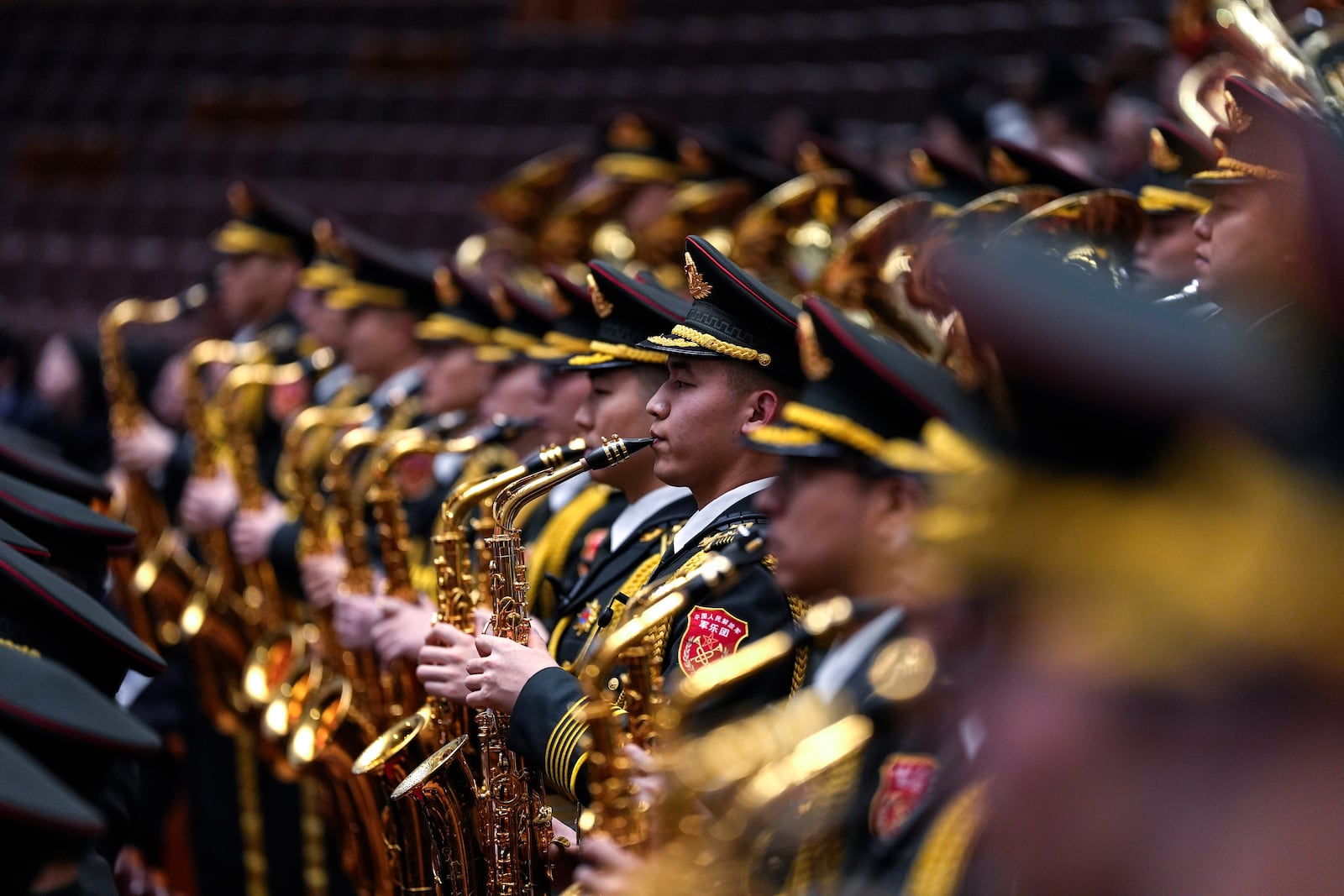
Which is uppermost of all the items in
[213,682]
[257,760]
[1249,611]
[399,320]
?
[1249,611]

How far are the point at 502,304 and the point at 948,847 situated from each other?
3542 millimetres

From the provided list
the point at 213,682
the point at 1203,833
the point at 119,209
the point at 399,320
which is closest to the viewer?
the point at 1203,833

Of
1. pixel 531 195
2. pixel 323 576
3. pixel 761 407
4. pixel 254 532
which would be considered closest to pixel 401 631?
pixel 323 576

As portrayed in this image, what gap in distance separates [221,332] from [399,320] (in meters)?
2.34

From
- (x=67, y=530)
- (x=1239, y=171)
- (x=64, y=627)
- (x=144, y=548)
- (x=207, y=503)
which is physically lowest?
(x=144, y=548)

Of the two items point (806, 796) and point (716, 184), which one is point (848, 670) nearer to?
point (806, 796)

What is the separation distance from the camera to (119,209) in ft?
42.1

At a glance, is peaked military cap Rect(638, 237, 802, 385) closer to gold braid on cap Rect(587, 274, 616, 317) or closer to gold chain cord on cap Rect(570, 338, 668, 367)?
gold chain cord on cap Rect(570, 338, 668, 367)

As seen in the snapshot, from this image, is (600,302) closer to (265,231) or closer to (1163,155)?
(1163,155)

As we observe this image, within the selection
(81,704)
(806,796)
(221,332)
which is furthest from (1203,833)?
(221,332)

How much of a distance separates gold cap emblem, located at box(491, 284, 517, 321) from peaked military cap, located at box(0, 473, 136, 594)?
171cm

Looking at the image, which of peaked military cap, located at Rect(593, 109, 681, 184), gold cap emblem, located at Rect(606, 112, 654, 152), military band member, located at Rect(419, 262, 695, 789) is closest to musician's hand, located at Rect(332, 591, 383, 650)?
military band member, located at Rect(419, 262, 695, 789)

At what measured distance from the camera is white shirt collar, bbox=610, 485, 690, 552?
3564 mm

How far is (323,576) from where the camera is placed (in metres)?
4.80
